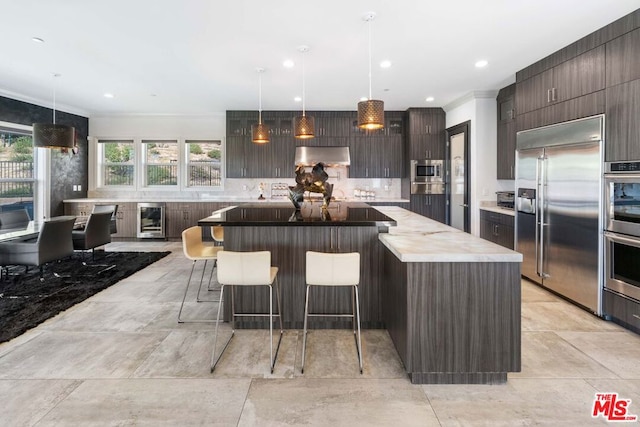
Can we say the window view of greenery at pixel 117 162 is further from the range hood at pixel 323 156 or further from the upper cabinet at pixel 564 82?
the upper cabinet at pixel 564 82

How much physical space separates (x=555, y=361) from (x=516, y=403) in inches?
28.6

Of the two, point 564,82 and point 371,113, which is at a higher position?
point 564,82

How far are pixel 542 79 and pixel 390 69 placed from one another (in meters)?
1.76

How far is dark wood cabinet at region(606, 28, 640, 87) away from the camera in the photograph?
300cm

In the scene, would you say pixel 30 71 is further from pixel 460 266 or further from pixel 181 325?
pixel 460 266

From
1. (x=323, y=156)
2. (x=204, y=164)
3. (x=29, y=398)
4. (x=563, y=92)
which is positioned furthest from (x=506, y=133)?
(x=29, y=398)

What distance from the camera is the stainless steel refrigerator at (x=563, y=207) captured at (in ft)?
11.1

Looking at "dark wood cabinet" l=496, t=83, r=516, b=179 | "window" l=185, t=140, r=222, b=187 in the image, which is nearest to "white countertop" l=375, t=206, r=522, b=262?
"dark wood cabinet" l=496, t=83, r=516, b=179

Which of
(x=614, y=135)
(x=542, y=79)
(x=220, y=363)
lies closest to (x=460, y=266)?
(x=220, y=363)

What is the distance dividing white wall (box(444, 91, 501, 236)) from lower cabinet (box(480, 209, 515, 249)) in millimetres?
207

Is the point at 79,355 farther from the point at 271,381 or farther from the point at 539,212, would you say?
the point at 539,212

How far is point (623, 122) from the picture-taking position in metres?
3.10

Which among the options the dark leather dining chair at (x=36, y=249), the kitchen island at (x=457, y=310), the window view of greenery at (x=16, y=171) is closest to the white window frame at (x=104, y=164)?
the window view of greenery at (x=16, y=171)

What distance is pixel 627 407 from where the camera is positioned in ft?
6.55
